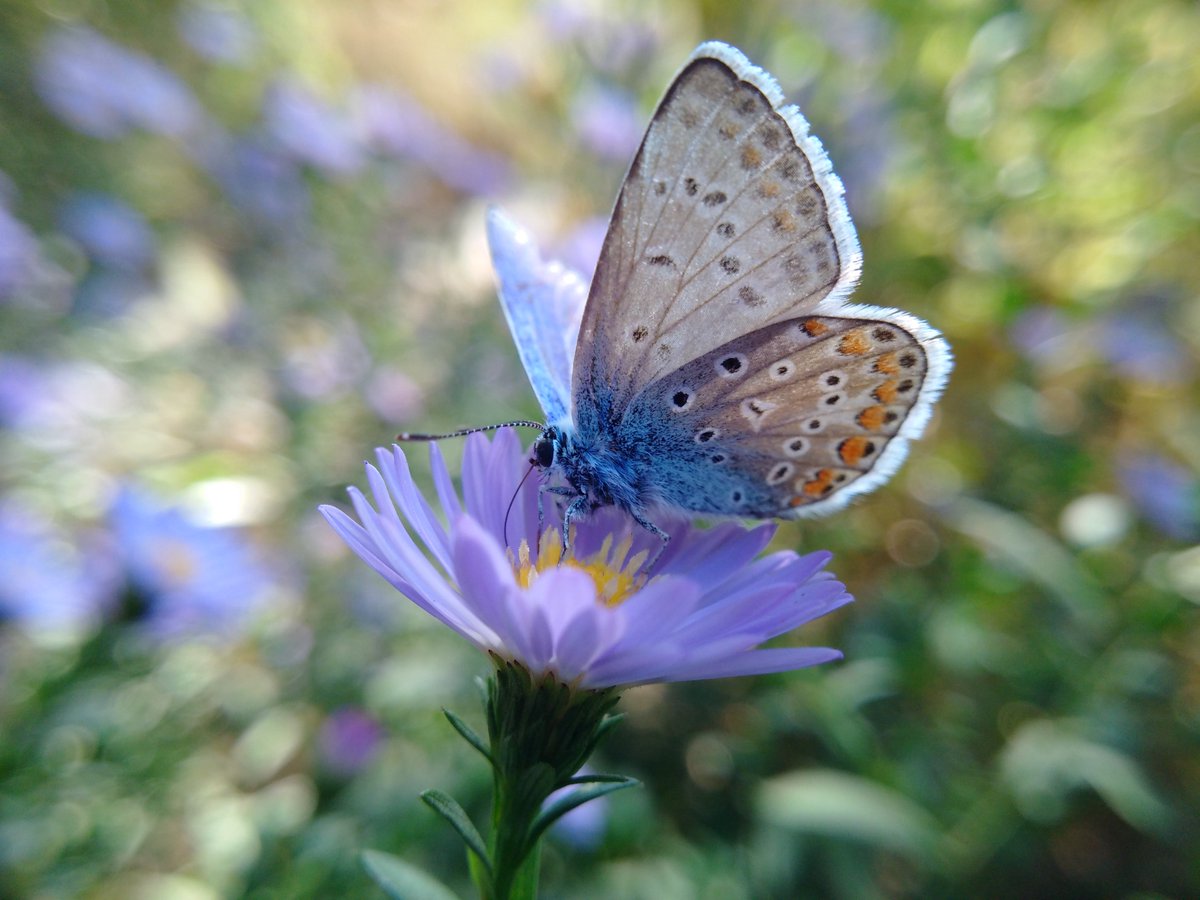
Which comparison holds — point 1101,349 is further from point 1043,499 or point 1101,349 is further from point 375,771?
point 375,771

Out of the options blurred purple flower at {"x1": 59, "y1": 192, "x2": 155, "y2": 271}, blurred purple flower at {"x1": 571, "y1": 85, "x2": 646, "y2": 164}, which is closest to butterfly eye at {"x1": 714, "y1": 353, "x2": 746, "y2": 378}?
blurred purple flower at {"x1": 571, "y1": 85, "x2": 646, "y2": 164}

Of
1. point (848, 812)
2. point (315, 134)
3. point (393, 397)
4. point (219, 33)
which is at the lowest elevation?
point (848, 812)

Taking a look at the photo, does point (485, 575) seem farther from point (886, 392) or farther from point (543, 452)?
point (886, 392)

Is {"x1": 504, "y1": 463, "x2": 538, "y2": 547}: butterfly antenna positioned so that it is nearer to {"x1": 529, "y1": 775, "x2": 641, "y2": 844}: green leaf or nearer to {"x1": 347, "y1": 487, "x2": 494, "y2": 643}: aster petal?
{"x1": 347, "y1": 487, "x2": 494, "y2": 643}: aster petal

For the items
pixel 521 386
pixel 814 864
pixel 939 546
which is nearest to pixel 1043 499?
pixel 939 546

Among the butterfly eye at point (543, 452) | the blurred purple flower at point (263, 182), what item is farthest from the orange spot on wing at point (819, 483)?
the blurred purple flower at point (263, 182)

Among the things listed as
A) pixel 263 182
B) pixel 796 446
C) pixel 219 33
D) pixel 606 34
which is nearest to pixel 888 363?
pixel 796 446

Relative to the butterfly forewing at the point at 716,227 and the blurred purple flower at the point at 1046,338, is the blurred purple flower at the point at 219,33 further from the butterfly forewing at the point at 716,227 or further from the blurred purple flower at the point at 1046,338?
the butterfly forewing at the point at 716,227
